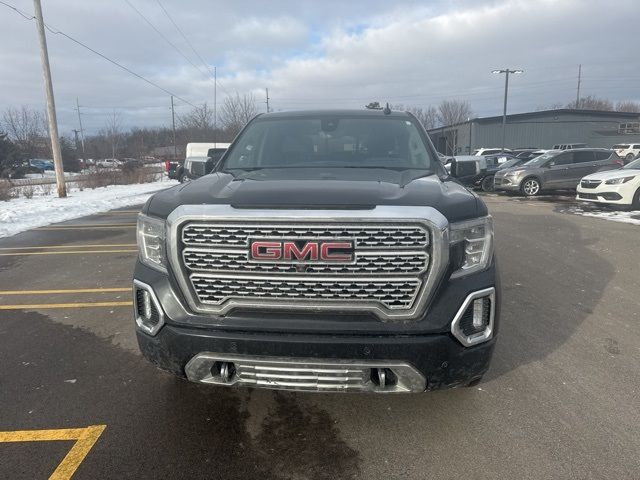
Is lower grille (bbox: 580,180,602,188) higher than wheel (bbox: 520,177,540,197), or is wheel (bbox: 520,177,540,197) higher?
lower grille (bbox: 580,180,602,188)

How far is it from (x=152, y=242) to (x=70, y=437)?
1.24 m

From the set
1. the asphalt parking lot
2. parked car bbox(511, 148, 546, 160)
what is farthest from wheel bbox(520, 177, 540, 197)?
the asphalt parking lot

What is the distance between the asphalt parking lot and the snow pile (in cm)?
713

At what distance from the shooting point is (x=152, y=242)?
8.38 feet

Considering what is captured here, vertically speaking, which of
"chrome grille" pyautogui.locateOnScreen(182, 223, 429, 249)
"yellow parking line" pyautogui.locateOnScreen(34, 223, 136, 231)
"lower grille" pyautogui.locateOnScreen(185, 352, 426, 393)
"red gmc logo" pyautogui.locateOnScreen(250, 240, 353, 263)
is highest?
"chrome grille" pyautogui.locateOnScreen(182, 223, 429, 249)

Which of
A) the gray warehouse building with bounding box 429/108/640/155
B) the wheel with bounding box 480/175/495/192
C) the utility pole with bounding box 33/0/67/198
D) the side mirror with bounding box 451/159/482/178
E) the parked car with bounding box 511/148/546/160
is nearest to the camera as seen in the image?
the side mirror with bounding box 451/159/482/178

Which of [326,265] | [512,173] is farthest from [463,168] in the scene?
[512,173]

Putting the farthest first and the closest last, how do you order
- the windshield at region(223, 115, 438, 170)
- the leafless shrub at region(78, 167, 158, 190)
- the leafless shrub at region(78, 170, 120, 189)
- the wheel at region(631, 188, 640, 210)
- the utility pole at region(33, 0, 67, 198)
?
1. the leafless shrub at region(78, 167, 158, 190)
2. the leafless shrub at region(78, 170, 120, 189)
3. the utility pole at region(33, 0, 67, 198)
4. the wheel at region(631, 188, 640, 210)
5. the windshield at region(223, 115, 438, 170)

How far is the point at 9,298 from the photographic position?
5281 mm

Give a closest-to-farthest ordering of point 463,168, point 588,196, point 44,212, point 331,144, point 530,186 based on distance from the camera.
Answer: point 331,144
point 463,168
point 588,196
point 44,212
point 530,186

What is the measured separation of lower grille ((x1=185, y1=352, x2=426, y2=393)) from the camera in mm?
2256

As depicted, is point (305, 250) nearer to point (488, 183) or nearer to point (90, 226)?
point (90, 226)

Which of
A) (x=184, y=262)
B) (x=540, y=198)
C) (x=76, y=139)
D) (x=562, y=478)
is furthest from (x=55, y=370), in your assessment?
(x=76, y=139)

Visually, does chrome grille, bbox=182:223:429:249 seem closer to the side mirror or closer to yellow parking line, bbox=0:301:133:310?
the side mirror
